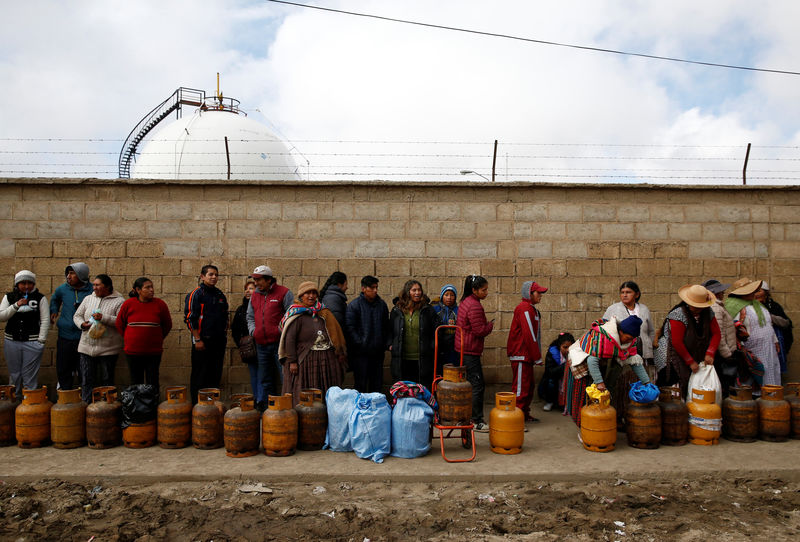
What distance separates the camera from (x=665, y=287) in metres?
8.91

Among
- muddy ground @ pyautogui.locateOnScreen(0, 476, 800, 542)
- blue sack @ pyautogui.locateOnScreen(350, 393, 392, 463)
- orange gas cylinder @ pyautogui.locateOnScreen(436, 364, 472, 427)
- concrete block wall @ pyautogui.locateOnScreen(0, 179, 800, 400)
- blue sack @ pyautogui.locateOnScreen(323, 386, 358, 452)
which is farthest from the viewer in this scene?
concrete block wall @ pyautogui.locateOnScreen(0, 179, 800, 400)

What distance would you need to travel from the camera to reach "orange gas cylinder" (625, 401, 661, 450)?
627cm

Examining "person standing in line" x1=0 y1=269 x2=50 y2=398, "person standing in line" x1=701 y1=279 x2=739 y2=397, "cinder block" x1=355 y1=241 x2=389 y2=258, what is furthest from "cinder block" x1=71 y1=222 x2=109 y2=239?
"person standing in line" x1=701 y1=279 x2=739 y2=397

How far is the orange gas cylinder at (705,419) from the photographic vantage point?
641cm

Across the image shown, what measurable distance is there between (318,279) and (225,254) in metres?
1.36

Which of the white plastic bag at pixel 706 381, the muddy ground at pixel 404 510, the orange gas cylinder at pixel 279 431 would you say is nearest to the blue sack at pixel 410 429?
the muddy ground at pixel 404 510

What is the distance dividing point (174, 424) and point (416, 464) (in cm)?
251

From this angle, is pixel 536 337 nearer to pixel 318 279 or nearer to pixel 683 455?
pixel 683 455

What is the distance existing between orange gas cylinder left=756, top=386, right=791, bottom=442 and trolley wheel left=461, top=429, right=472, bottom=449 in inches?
125

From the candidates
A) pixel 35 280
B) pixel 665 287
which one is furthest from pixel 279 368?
pixel 665 287

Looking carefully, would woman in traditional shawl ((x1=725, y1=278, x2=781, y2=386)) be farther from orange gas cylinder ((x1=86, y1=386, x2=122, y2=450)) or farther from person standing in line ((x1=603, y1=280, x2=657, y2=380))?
orange gas cylinder ((x1=86, y1=386, x2=122, y2=450))

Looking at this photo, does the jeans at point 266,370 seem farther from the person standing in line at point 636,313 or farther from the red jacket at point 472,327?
the person standing in line at point 636,313

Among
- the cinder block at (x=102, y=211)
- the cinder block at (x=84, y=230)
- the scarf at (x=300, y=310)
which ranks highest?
the cinder block at (x=102, y=211)

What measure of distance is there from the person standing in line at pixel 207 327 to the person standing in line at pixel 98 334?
0.87m
